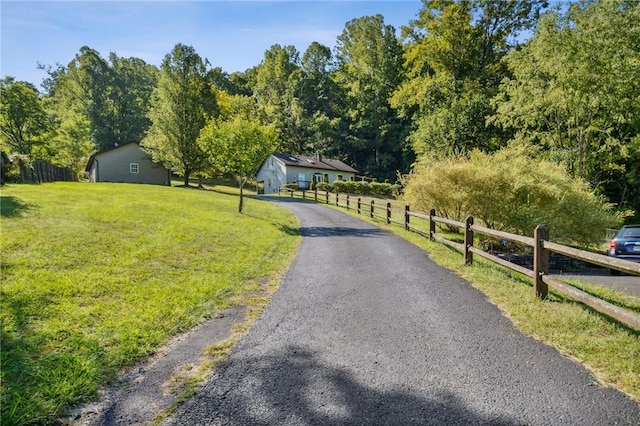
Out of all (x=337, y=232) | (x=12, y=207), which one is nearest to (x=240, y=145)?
(x=337, y=232)

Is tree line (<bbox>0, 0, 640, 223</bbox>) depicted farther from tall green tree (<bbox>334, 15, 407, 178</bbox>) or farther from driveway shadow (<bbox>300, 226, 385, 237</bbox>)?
driveway shadow (<bbox>300, 226, 385, 237</bbox>)

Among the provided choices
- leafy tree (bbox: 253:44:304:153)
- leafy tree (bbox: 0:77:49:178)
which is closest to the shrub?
leafy tree (bbox: 0:77:49:178)

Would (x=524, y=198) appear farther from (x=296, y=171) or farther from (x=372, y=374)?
(x=296, y=171)

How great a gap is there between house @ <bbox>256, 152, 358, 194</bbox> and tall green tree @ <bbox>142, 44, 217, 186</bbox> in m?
10.3

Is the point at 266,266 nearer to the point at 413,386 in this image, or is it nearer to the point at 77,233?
the point at 77,233

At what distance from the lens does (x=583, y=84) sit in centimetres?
1889

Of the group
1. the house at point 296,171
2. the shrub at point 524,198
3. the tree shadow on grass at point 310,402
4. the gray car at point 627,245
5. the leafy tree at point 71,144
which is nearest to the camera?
the tree shadow on grass at point 310,402

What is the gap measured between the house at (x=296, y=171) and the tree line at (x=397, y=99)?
22.4 feet

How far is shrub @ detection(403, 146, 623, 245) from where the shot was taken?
12703mm

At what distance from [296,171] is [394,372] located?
41.1m

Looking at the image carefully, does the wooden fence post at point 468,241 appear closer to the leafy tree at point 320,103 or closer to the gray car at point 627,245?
the gray car at point 627,245

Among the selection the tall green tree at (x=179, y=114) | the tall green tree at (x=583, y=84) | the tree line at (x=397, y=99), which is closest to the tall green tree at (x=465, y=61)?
the tree line at (x=397, y=99)

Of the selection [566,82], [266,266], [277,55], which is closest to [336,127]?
[277,55]

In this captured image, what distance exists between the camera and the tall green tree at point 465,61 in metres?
29.5
